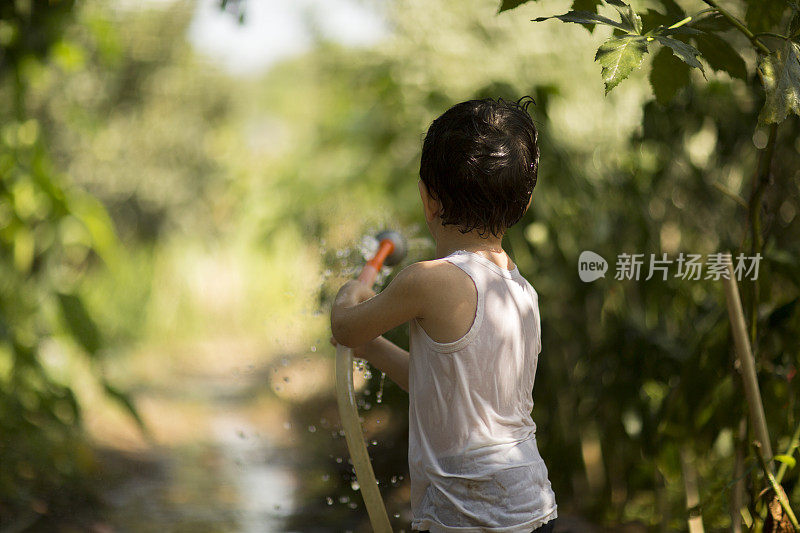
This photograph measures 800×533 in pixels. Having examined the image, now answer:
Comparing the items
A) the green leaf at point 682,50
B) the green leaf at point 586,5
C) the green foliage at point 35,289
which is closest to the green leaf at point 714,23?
the green leaf at point 586,5

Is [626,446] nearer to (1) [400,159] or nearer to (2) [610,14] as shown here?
(2) [610,14]

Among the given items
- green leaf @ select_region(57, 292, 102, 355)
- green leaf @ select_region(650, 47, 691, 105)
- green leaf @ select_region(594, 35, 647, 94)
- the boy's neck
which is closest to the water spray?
the boy's neck

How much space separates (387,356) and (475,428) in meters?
0.20

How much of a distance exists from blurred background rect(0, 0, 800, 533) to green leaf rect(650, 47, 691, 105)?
0.09 metres

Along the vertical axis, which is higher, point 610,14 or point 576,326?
point 610,14

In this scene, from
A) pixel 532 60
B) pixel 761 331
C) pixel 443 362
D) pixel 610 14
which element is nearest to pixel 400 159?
pixel 532 60

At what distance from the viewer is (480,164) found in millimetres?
975

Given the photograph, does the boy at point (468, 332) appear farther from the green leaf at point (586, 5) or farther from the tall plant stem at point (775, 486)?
the tall plant stem at point (775, 486)

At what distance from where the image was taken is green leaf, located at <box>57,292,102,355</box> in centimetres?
233

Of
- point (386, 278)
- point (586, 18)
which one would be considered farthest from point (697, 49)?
point (386, 278)

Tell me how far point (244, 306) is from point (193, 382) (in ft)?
→ 3.46

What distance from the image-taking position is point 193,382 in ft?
17.0

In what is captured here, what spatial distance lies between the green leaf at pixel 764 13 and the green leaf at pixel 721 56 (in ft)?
0.26

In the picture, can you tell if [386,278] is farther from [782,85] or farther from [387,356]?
[782,85]
